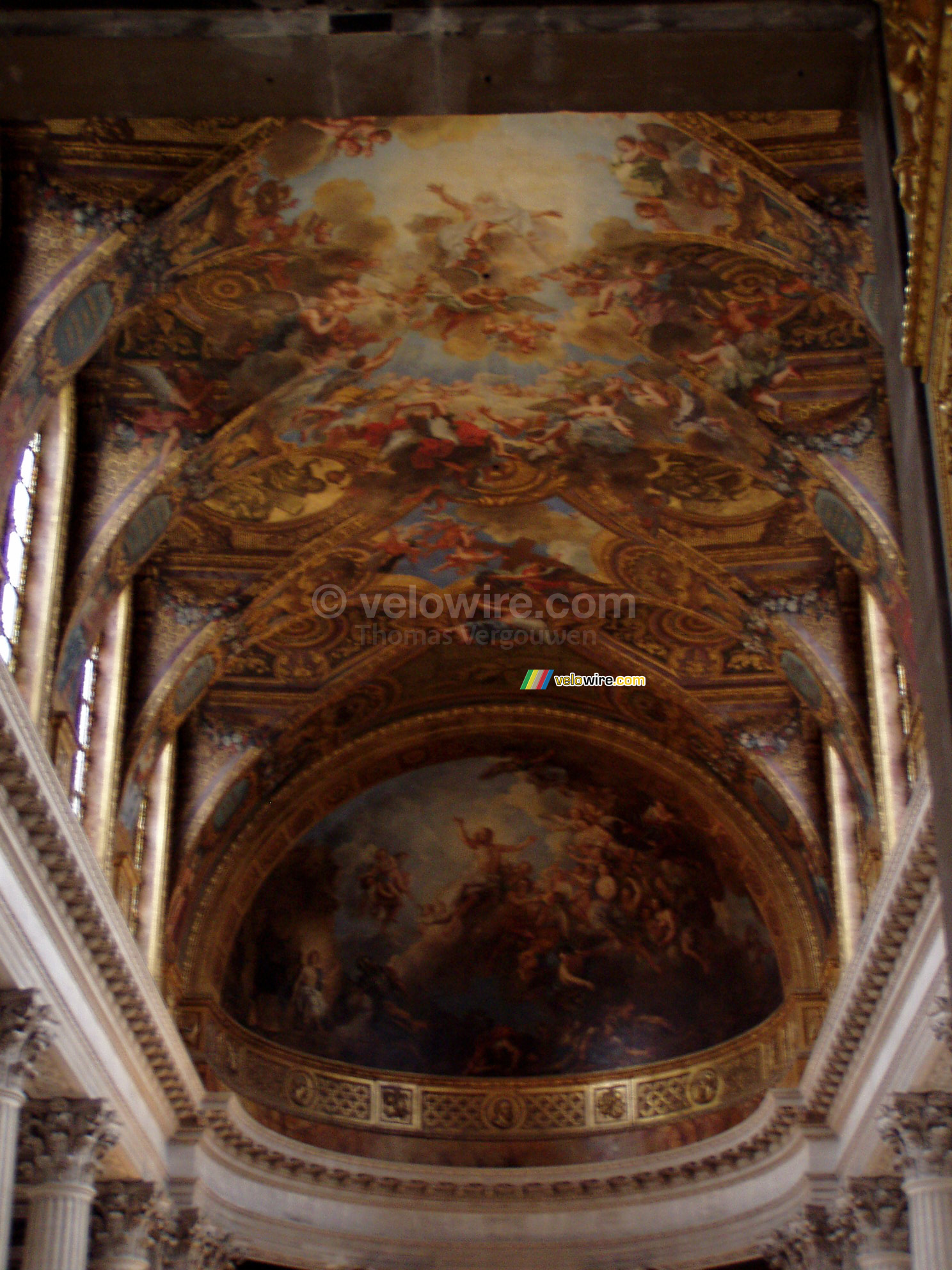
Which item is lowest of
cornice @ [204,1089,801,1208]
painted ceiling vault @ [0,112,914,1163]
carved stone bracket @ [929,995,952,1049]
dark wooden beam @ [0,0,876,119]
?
carved stone bracket @ [929,995,952,1049]

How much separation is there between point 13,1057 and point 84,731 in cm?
503

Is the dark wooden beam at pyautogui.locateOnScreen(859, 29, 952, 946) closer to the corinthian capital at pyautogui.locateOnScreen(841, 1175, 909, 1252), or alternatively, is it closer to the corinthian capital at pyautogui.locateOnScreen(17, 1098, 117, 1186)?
the corinthian capital at pyautogui.locateOnScreen(17, 1098, 117, 1186)

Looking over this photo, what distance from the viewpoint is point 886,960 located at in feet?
60.3

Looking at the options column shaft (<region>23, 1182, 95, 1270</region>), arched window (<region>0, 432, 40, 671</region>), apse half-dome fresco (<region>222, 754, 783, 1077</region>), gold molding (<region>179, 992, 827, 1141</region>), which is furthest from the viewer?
apse half-dome fresco (<region>222, 754, 783, 1077</region>)

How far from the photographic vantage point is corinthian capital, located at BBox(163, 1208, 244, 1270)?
2136 cm

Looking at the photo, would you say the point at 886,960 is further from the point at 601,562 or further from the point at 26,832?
the point at 26,832

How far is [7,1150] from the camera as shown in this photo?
14844 millimetres

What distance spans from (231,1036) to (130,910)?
13.4 ft

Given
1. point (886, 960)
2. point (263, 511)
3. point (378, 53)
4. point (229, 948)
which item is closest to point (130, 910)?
point (229, 948)

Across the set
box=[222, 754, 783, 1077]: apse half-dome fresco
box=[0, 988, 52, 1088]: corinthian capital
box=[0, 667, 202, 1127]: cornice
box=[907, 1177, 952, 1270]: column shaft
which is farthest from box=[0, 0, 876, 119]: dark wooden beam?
box=[222, 754, 783, 1077]: apse half-dome fresco

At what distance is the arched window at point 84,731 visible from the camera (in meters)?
18.8

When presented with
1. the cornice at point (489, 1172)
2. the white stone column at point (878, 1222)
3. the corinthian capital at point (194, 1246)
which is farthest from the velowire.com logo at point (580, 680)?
the corinthian capital at point (194, 1246)

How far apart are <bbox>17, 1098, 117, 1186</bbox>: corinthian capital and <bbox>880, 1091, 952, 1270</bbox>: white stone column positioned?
28.7 feet

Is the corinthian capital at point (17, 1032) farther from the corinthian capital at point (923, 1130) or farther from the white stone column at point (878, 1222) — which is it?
the white stone column at point (878, 1222)
